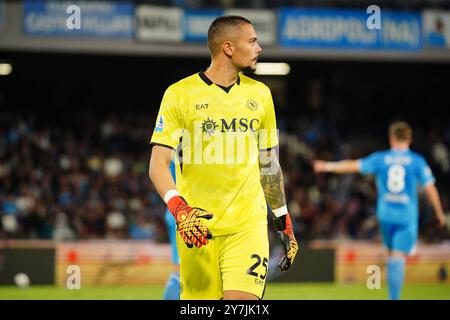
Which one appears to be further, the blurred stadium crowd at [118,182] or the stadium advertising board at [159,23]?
the stadium advertising board at [159,23]

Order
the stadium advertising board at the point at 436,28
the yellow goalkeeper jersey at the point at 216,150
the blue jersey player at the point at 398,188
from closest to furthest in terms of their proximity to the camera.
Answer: the yellow goalkeeper jersey at the point at 216,150
the blue jersey player at the point at 398,188
the stadium advertising board at the point at 436,28

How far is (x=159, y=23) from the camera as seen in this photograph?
19.5 m

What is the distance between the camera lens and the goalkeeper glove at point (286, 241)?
5.59m

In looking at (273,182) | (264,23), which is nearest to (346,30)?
(264,23)

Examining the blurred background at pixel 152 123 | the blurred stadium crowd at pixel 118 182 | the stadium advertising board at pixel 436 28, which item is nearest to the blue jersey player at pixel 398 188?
the blurred background at pixel 152 123

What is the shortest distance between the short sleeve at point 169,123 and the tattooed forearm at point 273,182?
678 millimetres

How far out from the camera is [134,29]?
63.7ft

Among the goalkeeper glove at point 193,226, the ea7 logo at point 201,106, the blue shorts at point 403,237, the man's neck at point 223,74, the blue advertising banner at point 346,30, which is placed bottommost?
the blue shorts at point 403,237

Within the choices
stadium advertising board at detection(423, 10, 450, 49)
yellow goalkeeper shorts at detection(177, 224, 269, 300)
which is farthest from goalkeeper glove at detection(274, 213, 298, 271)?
stadium advertising board at detection(423, 10, 450, 49)

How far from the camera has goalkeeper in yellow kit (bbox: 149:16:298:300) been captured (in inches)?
211

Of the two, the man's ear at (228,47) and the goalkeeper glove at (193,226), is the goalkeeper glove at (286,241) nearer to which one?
the goalkeeper glove at (193,226)

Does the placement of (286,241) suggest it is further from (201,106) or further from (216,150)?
(201,106)

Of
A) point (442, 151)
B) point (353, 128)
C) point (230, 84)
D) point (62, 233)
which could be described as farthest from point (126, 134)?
point (230, 84)
